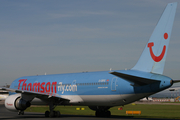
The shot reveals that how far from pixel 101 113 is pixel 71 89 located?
4.31 meters

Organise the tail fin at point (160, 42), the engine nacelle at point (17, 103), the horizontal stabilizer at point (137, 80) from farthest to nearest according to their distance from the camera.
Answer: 1. the engine nacelle at point (17, 103)
2. the tail fin at point (160, 42)
3. the horizontal stabilizer at point (137, 80)

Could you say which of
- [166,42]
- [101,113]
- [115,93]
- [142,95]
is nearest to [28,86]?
[101,113]

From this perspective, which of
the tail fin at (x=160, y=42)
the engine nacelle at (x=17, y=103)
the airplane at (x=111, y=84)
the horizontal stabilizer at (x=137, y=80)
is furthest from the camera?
the engine nacelle at (x=17, y=103)

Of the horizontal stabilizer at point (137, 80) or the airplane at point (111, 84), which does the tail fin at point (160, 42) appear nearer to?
the airplane at point (111, 84)

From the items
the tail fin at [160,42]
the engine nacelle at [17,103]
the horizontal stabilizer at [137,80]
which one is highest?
the tail fin at [160,42]

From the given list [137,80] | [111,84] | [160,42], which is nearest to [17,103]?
[111,84]

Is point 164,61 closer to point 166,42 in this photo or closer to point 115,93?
point 166,42

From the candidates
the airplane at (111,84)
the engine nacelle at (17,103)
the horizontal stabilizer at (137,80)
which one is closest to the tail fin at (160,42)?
the airplane at (111,84)

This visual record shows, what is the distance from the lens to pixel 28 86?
33.9 m

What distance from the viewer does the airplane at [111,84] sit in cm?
2246

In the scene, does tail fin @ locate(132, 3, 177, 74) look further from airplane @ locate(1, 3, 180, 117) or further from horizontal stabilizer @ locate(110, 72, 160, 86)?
horizontal stabilizer @ locate(110, 72, 160, 86)

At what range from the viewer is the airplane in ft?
73.7

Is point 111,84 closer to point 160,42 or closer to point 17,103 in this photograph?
point 160,42

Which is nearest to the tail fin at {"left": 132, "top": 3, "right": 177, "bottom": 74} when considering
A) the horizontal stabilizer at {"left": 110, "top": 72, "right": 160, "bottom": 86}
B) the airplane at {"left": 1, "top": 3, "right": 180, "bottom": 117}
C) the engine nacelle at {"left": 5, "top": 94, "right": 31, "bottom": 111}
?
the airplane at {"left": 1, "top": 3, "right": 180, "bottom": 117}
